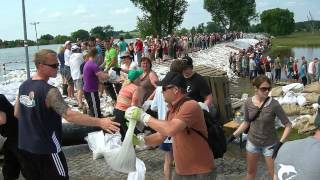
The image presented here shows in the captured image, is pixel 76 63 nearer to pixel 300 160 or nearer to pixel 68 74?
pixel 68 74

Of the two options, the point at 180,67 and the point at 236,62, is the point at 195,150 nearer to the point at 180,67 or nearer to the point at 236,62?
the point at 180,67

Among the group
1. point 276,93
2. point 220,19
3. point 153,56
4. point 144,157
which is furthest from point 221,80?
point 220,19

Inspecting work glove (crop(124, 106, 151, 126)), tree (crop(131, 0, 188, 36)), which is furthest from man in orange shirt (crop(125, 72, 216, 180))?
tree (crop(131, 0, 188, 36))

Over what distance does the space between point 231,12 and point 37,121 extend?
372ft

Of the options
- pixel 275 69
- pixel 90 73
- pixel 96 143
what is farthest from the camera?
pixel 275 69

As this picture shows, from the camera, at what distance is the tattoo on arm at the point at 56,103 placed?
447 centimetres

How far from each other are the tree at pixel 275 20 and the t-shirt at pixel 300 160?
168 m

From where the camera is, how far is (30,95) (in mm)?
4586

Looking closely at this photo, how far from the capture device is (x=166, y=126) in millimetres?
4023

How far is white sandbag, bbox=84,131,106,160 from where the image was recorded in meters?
8.46

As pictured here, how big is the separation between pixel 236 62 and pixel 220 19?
267ft

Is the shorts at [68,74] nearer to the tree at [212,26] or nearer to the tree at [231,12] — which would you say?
the tree at [231,12]

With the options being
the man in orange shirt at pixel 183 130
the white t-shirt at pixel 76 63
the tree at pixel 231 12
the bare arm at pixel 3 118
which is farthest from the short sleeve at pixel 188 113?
the tree at pixel 231 12

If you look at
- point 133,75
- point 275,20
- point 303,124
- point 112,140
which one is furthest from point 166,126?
point 275,20
